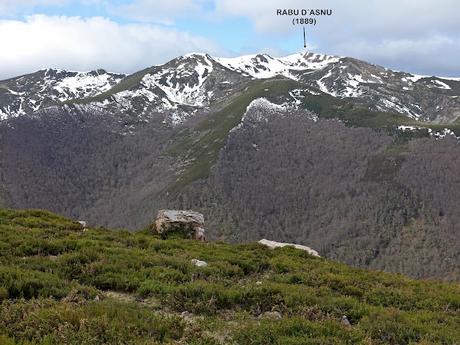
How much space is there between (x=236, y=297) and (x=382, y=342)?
176 inches

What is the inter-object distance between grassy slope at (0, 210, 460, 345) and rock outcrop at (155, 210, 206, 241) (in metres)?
6.50

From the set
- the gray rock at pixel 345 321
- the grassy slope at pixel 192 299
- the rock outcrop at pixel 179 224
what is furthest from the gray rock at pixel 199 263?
the rock outcrop at pixel 179 224

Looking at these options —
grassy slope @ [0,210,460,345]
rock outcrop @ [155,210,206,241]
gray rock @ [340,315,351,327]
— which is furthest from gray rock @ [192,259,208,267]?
rock outcrop @ [155,210,206,241]

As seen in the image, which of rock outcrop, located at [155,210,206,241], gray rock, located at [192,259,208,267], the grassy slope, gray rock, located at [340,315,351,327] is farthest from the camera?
rock outcrop, located at [155,210,206,241]

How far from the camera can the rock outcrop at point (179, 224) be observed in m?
28.5

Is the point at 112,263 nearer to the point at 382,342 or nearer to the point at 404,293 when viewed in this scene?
the point at 382,342

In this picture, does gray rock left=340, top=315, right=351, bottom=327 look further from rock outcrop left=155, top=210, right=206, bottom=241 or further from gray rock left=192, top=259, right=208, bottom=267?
rock outcrop left=155, top=210, right=206, bottom=241

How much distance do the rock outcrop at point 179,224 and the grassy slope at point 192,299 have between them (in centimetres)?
650

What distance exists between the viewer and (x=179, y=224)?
2888 cm

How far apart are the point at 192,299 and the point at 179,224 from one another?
48.4ft

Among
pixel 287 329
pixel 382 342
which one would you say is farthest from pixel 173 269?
pixel 382 342

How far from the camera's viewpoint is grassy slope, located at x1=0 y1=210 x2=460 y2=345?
37.5 ft

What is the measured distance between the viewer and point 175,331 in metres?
11.7

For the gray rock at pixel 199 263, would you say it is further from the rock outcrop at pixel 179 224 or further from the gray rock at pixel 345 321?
the rock outcrop at pixel 179 224
